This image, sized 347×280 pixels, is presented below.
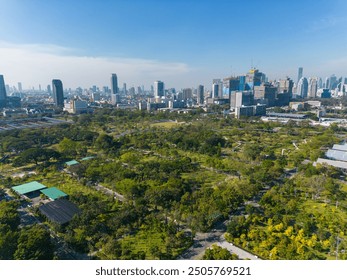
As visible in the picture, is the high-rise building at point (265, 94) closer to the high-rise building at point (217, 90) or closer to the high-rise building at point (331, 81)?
the high-rise building at point (217, 90)

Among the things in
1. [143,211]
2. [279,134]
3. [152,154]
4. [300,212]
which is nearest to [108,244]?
[143,211]

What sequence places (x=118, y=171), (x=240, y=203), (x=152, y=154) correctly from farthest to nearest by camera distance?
(x=152, y=154) < (x=118, y=171) < (x=240, y=203)

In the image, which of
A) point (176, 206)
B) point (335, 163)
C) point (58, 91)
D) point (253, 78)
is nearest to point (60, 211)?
point (176, 206)

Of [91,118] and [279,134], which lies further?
[91,118]

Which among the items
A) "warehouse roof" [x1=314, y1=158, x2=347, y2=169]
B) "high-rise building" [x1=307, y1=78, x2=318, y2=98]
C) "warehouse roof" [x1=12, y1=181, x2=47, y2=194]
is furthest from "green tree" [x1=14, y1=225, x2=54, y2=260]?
"high-rise building" [x1=307, y1=78, x2=318, y2=98]

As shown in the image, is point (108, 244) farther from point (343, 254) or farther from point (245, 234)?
point (343, 254)

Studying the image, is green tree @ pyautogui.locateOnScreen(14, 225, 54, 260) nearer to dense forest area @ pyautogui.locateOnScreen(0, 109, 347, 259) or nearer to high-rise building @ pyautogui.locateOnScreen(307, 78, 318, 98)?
dense forest area @ pyautogui.locateOnScreen(0, 109, 347, 259)
